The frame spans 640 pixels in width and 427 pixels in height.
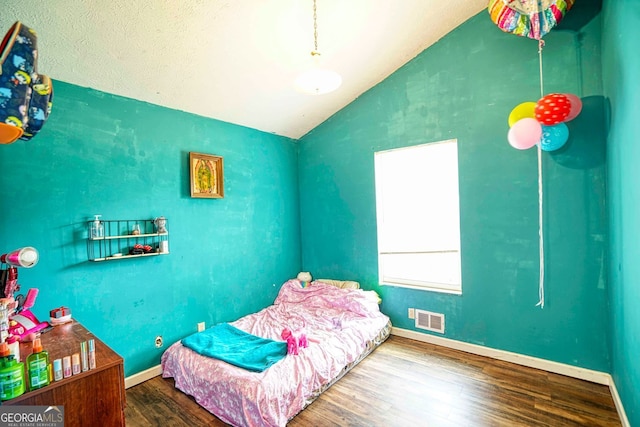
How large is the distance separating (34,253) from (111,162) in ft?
3.52

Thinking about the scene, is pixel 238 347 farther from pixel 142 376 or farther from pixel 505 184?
pixel 505 184

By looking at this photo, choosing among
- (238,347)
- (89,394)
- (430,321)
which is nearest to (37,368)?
(89,394)

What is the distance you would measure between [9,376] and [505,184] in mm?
3288

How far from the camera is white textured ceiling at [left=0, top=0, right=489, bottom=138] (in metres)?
1.83

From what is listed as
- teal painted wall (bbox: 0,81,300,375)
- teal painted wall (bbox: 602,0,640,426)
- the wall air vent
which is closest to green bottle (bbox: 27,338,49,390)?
teal painted wall (bbox: 0,81,300,375)

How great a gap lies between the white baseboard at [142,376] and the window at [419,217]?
240 cm

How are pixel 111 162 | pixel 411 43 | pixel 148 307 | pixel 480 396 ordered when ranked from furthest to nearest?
pixel 411 43, pixel 148 307, pixel 111 162, pixel 480 396

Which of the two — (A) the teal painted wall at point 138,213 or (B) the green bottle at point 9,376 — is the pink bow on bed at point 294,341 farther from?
(B) the green bottle at point 9,376

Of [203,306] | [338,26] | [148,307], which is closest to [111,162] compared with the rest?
[148,307]

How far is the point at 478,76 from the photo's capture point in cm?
268

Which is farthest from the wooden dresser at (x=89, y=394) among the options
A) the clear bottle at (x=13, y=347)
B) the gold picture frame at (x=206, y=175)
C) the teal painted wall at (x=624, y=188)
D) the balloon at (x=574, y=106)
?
the balloon at (x=574, y=106)

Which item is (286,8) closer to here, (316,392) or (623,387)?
(316,392)

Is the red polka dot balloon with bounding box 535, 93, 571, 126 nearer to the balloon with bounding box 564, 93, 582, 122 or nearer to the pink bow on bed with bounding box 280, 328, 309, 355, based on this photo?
the balloon with bounding box 564, 93, 582, 122

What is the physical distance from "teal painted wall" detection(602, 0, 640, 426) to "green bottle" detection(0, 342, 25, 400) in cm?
281
